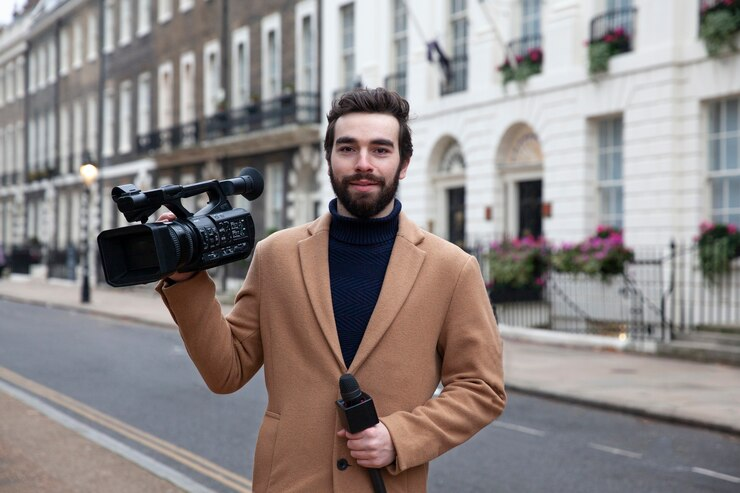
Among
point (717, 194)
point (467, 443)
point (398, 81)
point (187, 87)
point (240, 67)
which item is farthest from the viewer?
point (187, 87)

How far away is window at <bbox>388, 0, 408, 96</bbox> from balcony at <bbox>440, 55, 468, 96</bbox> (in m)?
1.80

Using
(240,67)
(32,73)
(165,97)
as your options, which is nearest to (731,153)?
(240,67)

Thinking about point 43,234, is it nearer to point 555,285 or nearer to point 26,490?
point 555,285

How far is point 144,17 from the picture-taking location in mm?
36500

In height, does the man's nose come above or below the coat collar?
above

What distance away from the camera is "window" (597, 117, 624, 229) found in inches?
671

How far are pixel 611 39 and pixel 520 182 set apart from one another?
4023mm

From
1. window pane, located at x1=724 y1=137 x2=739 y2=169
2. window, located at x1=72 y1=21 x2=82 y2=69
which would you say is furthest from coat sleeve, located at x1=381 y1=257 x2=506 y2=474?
window, located at x1=72 y1=21 x2=82 y2=69

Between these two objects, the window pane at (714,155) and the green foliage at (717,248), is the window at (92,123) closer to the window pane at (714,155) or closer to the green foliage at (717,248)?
the window pane at (714,155)

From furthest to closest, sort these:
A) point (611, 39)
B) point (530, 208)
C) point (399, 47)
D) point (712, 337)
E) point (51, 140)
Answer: point (51, 140) < point (399, 47) < point (530, 208) < point (611, 39) < point (712, 337)

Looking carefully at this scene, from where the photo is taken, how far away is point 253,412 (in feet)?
30.2

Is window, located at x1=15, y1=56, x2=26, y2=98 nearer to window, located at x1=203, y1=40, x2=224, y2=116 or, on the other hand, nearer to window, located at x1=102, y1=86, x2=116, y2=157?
window, located at x1=102, y1=86, x2=116, y2=157

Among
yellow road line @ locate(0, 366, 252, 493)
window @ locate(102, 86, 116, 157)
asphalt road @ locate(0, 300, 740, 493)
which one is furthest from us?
window @ locate(102, 86, 116, 157)

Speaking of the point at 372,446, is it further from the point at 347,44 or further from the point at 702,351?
the point at 347,44
